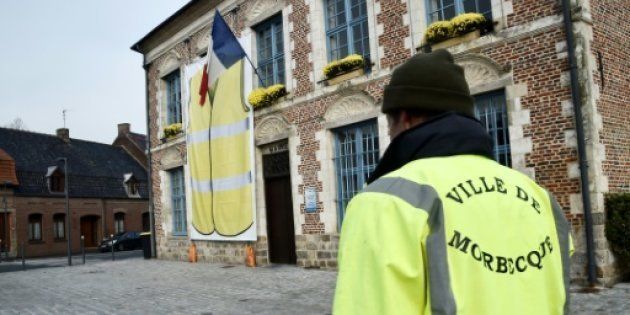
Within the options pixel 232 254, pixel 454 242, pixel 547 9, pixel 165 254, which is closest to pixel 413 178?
pixel 454 242

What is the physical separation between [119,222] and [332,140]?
2803 centimetres

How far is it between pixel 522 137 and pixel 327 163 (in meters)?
4.45

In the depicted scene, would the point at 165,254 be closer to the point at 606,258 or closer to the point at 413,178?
the point at 606,258

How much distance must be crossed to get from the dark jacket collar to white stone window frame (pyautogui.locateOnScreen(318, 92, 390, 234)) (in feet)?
30.5

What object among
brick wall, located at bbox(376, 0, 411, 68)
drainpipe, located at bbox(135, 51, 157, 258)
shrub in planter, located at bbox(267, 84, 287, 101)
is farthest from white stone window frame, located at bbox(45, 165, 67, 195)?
brick wall, located at bbox(376, 0, 411, 68)

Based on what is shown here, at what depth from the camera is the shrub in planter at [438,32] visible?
9.14 metres

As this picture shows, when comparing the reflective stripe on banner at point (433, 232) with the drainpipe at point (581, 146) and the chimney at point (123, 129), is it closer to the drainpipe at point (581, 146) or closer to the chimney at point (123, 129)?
the drainpipe at point (581, 146)

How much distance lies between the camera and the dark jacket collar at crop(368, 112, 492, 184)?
1429 mm

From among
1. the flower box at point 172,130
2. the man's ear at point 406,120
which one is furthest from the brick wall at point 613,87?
the flower box at point 172,130

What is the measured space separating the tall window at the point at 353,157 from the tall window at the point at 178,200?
7.71m

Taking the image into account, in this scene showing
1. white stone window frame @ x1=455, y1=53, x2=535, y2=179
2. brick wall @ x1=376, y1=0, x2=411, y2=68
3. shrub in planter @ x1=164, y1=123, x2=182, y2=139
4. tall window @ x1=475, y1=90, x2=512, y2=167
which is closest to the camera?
white stone window frame @ x1=455, y1=53, x2=535, y2=179

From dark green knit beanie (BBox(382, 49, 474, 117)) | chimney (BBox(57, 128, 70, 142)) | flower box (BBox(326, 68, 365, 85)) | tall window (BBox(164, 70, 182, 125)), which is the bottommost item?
dark green knit beanie (BBox(382, 49, 474, 117))

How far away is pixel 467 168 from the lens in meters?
1.40

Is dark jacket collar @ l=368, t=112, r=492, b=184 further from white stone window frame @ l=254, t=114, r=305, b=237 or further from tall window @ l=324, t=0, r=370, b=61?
white stone window frame @ l=254, t=114, r=305, b=237
